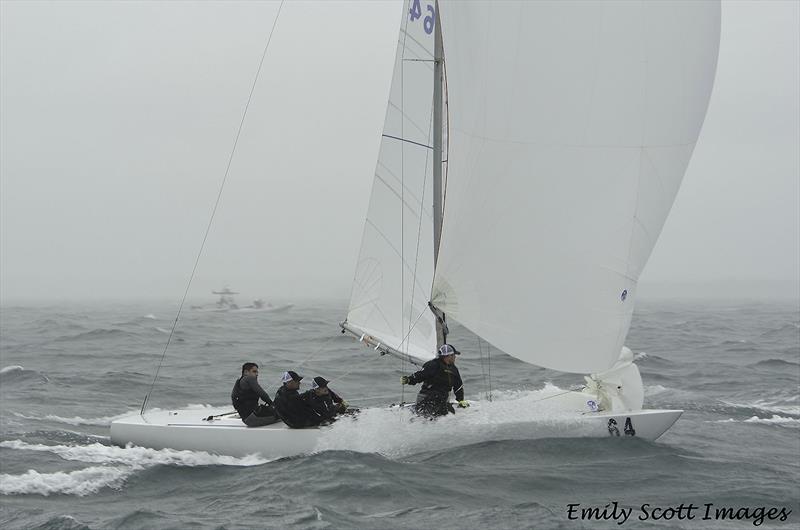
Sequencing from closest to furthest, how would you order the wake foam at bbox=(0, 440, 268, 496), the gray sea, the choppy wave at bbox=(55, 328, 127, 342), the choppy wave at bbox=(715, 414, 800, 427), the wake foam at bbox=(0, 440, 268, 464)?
the gray sea, the wake foam at bbox=(0, 440, 268, 496), the wake foam at bbox=(0, 440, 268, 464), the choppy wave at bbox=(715, 414, 800, 427), the choppy wave at bbox=(55, 328, 127, 342)

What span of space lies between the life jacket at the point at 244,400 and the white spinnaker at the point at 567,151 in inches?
125

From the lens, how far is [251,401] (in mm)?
11320

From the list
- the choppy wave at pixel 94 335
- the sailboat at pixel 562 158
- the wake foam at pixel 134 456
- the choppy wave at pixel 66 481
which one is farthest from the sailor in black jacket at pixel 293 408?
the choppy wave at pixel 94 335

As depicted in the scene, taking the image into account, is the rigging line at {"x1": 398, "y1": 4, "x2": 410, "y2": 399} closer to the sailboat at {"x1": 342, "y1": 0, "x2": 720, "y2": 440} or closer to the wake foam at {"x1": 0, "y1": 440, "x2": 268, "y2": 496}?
the sailboat at {"x1": 342, "y1": 0, "x2": 720, "y2": 440}

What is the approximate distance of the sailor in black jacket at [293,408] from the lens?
36.1ft

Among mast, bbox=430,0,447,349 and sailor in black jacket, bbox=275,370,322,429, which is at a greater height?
mast, bbox=430,0,447,349

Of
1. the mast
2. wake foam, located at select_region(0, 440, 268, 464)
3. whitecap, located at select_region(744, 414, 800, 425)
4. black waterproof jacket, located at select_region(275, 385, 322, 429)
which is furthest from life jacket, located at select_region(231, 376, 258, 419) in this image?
whitecap, located at select_region(744, 414, 800, 425)

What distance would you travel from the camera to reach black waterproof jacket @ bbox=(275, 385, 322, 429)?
36.2ft

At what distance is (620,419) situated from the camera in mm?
11477

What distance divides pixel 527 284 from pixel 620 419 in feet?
8.78

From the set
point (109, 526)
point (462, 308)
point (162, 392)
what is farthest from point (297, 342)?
point (109, 526)

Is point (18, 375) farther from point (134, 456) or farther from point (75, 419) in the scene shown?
point (134, 456)

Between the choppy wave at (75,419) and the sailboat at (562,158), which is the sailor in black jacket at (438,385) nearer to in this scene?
the sailboat at (562,158)

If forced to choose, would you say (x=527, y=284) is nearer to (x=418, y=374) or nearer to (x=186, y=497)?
(x=418, y=374)
